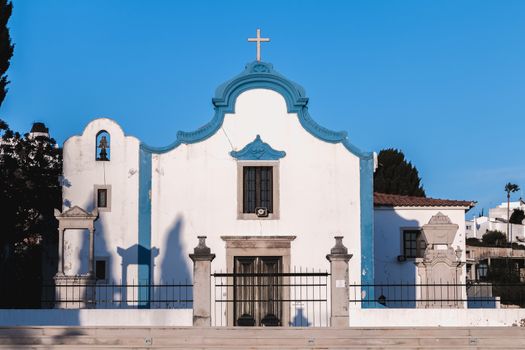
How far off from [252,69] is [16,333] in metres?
11.0

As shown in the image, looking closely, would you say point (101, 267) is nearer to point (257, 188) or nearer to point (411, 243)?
point (257, 188)

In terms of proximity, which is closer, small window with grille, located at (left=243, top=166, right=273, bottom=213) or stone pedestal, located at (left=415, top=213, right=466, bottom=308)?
stone pedestal, located at (left=415, top=213, right=466, bottom=308)

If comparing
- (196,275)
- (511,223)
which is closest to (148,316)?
(196,275)

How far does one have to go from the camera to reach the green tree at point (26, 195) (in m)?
30.4

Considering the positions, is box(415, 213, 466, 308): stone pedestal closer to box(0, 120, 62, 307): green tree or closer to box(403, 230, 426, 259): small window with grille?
box(403, 230, 426, 259): small window with grille

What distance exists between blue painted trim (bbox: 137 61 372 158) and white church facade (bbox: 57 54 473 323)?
29 millimetres

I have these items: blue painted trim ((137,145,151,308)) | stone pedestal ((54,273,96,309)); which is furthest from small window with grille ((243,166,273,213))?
stone pedestal ((54,273,96,309))

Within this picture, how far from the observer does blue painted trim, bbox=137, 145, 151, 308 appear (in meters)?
27.4

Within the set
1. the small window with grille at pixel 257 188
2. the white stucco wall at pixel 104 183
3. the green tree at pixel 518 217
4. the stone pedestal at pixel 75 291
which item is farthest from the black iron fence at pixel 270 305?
the green tree at pixel 518 217

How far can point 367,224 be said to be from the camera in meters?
27.7

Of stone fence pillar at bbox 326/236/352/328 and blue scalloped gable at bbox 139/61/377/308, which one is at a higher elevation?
blue scalloped gable at bbox 139/61/377/308

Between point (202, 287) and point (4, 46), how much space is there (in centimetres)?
998

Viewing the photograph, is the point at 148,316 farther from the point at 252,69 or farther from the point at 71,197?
the point at 252,69

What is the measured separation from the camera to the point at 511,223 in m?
91.9
